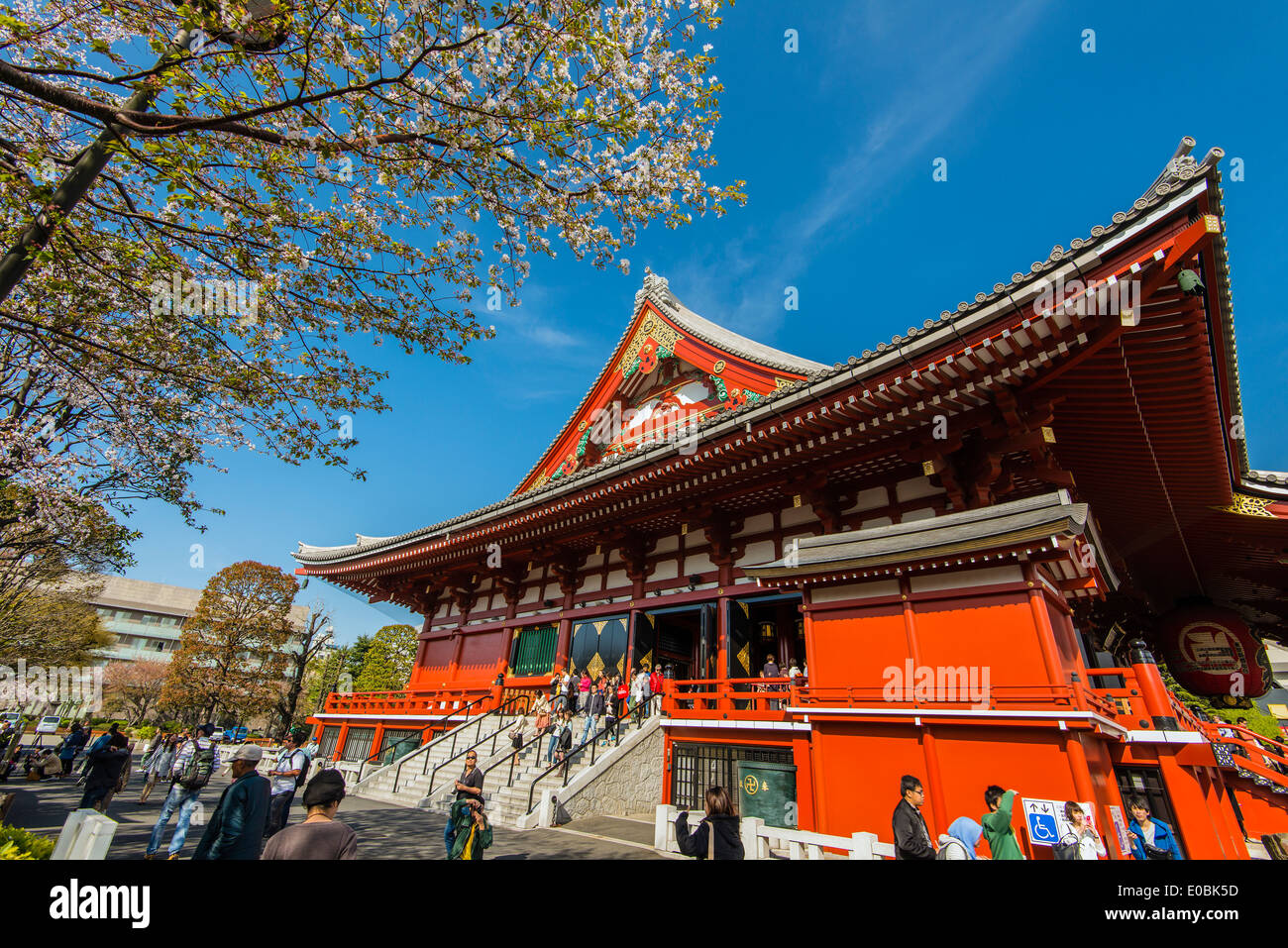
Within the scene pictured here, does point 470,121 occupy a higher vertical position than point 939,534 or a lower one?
higher

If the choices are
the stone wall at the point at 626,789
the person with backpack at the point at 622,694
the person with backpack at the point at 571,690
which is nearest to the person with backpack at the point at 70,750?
the person with backpack at the point at 571,690

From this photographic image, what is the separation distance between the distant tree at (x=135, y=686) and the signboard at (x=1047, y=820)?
51124 millimetres

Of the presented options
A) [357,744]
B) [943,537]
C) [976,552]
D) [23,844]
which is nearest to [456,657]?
[357,744]

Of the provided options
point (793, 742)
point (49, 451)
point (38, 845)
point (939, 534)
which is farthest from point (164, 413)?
point (939, 534)

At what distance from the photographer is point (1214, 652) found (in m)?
12.7

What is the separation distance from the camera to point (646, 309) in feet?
58.1

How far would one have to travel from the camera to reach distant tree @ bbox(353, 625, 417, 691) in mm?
38938

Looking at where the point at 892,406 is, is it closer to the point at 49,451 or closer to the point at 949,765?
the point at 949,765

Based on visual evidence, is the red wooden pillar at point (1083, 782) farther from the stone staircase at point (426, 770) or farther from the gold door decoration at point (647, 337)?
the gold door decoration at point (647, 337)

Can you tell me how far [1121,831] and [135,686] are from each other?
2163 inches

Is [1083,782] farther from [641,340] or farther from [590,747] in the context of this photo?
[641,340]

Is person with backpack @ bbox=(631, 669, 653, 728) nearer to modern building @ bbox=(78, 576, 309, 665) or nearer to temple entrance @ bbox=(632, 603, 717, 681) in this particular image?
temple entrance @ bbox=(632, 603, 717, 681)

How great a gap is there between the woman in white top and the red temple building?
39cm
